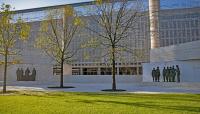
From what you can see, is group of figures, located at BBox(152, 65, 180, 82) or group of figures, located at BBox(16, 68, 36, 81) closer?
group of figures, located at BBox(152, 65, 180, 82)

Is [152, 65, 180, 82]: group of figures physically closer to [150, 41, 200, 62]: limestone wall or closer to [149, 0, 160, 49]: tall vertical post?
[150, 41, 200, 62]: limestone wall

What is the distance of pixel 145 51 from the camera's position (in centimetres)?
7312

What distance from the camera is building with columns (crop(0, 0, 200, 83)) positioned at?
34250 millimetres

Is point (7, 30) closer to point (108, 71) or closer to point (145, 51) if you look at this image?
point (145, 51)

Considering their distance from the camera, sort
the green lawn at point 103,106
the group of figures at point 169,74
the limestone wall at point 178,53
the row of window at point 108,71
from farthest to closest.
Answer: the row of window at point 108,71
the group of figures at point 169,74
the limestone wall at point 178,53
the green lawn at point 103,106

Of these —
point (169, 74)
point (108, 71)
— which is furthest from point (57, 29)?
point (108, 71)

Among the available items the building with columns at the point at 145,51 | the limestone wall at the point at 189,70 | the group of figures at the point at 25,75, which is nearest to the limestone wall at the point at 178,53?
the building with columns at the point at 145,51

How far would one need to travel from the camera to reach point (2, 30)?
25.2 meters

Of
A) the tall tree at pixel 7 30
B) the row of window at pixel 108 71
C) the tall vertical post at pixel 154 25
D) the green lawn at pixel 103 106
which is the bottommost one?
the green lawn at pixel 103 106

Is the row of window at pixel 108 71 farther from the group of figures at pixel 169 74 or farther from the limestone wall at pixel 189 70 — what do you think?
the limestone wall at pixel 189 70

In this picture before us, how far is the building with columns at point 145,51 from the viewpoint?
1348 inches

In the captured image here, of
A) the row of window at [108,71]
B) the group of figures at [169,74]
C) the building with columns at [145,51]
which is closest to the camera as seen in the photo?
A: the group of figures at [169,74]

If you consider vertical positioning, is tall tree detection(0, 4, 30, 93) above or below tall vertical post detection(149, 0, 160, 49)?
below

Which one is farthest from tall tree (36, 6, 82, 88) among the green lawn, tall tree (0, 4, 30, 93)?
the green lawn
